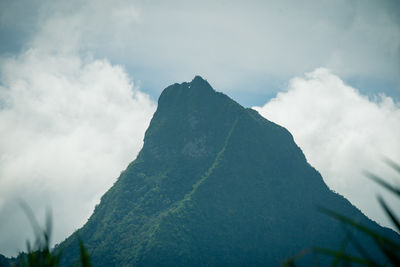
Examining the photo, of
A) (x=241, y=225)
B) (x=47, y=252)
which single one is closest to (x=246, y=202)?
(x=241, y=225)

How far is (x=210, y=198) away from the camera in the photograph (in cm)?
6588

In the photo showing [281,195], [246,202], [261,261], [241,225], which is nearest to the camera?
[261,261]

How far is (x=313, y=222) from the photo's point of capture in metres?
69.2

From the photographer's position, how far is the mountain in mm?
55688

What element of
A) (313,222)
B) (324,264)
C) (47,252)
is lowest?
(324,264)

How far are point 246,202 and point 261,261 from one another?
14799 millimetres

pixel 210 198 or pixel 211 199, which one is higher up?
pixel 210 198

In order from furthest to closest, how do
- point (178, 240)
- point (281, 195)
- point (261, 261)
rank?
point (281, 195)
point (261, 261)
point (178, 240)

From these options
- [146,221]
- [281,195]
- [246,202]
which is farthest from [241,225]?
[146,221]

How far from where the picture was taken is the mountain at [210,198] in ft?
183

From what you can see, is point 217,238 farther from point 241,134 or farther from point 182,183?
point 241,134

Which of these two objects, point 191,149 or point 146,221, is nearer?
point 146,221

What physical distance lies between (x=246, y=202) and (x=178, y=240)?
74.2 feet

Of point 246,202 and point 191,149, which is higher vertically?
point 191,149
